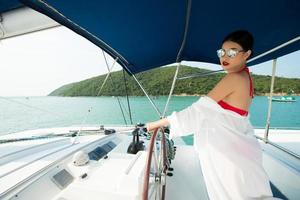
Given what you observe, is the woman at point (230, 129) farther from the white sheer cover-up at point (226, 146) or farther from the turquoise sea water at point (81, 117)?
the turquoise sea water at point (81, 117)

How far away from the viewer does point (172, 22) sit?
1.39 metres

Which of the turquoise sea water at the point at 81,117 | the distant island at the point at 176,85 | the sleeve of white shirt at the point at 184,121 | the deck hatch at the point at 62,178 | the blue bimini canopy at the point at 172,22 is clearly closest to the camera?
the sleeve of white shirt at the point at 184,121

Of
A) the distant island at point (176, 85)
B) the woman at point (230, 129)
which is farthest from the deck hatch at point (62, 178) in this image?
the woman at point (230, 129)

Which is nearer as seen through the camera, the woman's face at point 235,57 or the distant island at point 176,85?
the woman's face at point 235,57

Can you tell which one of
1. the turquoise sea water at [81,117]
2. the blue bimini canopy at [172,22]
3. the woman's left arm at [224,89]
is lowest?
the turquoise sea water at [81,117]

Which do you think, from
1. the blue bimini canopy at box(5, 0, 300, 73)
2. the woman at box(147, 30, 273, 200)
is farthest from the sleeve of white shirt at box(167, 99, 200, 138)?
the blue bimini canopy at box(5, 0, 300, 73)

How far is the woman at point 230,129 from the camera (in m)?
0.90

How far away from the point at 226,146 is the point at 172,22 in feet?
2.99

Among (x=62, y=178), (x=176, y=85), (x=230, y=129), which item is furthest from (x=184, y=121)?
(x=176, y=85)

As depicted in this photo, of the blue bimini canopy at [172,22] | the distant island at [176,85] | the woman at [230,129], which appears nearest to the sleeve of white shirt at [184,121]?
the woman at [230,129]

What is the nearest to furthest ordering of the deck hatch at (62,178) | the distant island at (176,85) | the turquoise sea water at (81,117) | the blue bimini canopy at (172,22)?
the blue bimini canopy at (172,22) < the deck hatch at (62,178) < the distant island at (176,85) < the turquoise sea water at (81,117)

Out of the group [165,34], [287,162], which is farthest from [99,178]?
[287,162]

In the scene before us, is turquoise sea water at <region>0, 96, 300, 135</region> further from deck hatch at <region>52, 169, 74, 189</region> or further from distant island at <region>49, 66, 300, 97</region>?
deck hatch at <region>52, 169, 74, 189</region>

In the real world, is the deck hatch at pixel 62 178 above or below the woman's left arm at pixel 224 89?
A: below
